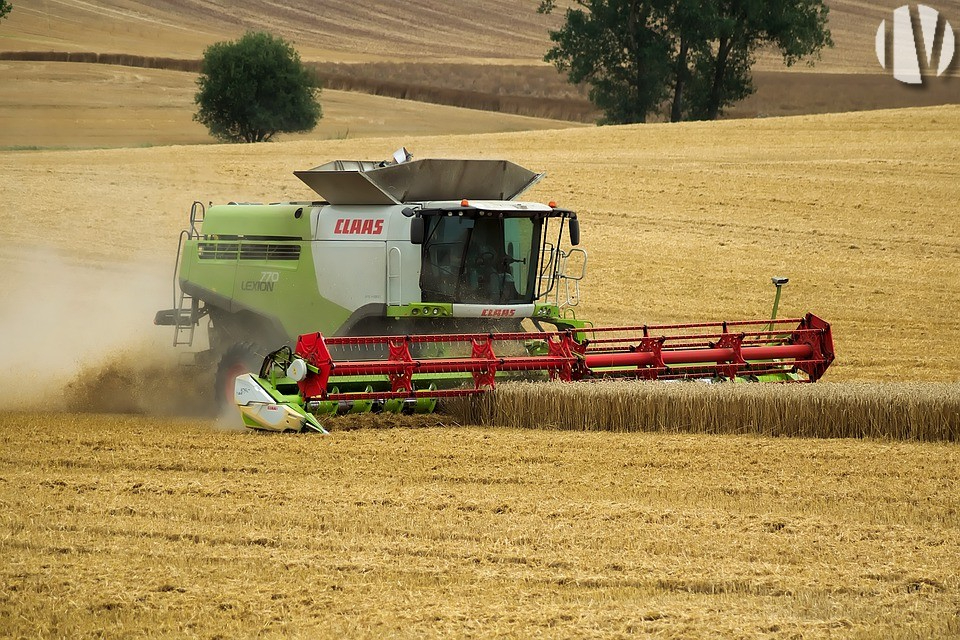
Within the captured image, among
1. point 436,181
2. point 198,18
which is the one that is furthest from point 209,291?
point 198,18

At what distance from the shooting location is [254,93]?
4606cm

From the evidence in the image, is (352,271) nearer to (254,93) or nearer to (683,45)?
(254,93)

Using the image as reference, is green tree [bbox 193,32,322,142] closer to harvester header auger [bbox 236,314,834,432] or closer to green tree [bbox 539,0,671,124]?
green tree [bbox 539,0,671,124]

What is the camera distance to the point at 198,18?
186 feet

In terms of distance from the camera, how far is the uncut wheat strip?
949 cm

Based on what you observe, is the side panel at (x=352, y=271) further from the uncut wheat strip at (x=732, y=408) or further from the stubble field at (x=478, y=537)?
the stubble field at (x=478, y=537)

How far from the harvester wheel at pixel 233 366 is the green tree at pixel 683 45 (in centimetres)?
3729

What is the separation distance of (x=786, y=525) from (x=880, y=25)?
60401 millimetres

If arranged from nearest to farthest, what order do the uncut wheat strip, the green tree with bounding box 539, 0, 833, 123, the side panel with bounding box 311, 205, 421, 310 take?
the uncut wheat strip, the side panel with bounding box 311, 205, 421, 310, the green tree with bounding box 539, 0, 833, 123
